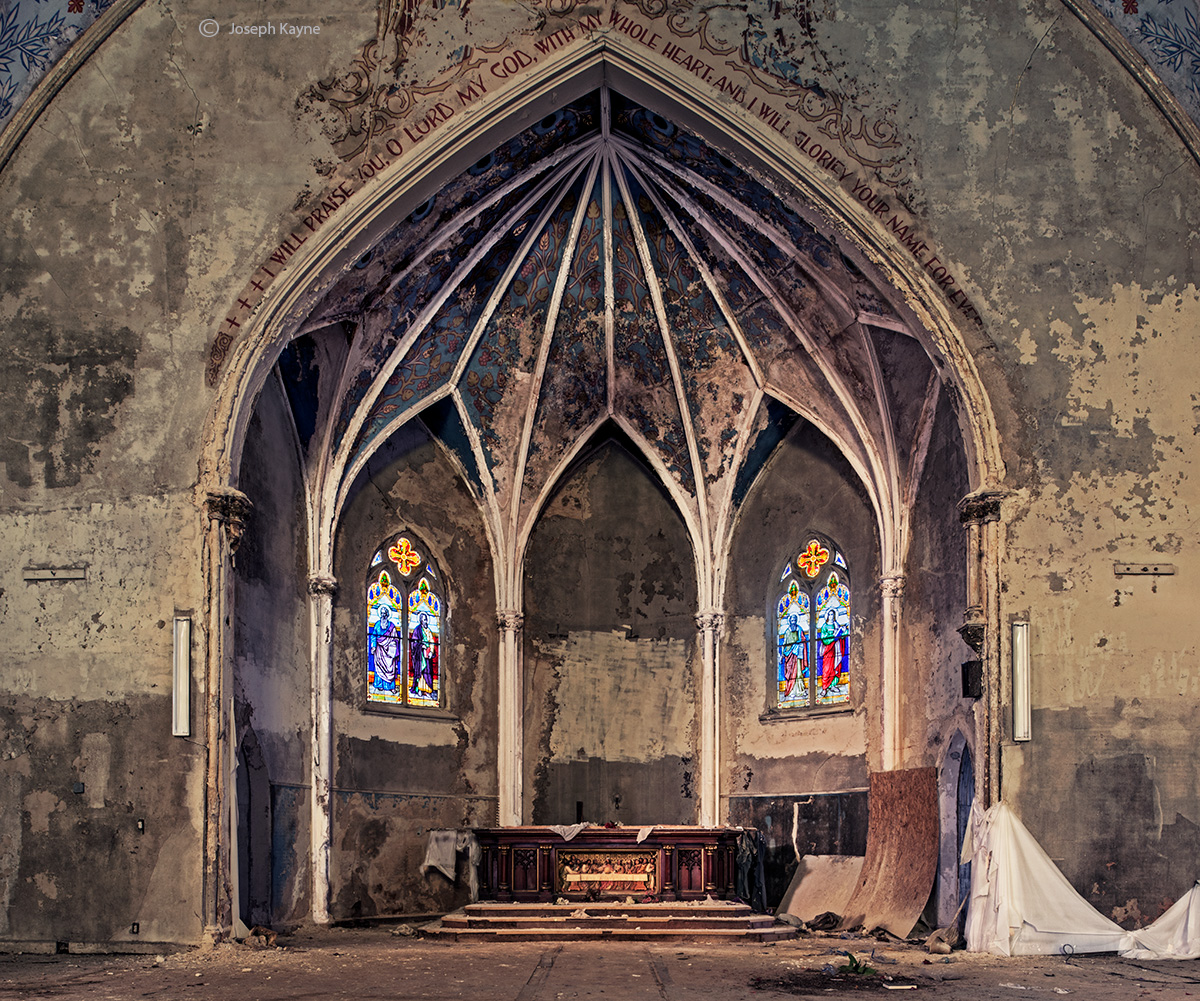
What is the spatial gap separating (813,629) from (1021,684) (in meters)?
5.89

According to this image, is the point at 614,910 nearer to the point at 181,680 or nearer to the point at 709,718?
the point at 709,718

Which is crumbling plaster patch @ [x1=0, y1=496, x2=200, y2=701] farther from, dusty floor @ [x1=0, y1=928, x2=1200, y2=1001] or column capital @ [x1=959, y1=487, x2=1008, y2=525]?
column capital @ [x1=959, y1=487, x2=1008, y2=525]

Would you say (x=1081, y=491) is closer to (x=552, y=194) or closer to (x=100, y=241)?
(x=552, y=194)

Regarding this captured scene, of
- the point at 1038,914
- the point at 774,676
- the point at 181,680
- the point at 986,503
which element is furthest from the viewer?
the point at 774,676

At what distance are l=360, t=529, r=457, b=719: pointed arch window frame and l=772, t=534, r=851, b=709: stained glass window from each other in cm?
435

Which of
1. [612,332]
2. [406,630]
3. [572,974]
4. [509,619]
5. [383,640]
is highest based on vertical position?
[612,332]

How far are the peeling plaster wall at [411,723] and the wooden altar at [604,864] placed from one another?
2444 mm

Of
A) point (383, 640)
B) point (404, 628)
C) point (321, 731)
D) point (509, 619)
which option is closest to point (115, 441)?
point (321, 731)

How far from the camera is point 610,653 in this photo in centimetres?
1858

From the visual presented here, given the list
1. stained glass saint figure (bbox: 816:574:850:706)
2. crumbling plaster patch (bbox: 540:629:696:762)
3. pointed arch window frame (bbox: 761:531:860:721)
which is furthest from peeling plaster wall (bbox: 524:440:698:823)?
stained glass saint figure (bbox: 816:574:850:706)

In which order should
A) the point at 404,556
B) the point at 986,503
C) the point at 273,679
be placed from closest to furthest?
the point at 986,503
the point at 273,679
the point at 404,556

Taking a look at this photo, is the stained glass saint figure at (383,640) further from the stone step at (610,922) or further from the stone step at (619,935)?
the stone step at (619,935)

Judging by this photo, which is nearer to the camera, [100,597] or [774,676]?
[100,597]

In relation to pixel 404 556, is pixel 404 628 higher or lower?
lower
